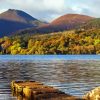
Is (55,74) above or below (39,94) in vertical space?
below

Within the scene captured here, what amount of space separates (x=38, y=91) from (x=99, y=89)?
7.23 metres

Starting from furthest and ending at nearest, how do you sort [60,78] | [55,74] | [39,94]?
[55,74] < [60,78] < [39,94]

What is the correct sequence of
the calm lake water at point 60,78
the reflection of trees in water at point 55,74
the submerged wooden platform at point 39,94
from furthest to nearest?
the reflection of trees in water at point 55,74 → the calm lake water at point 60,78 → the submerged wooden platform at point 39,94

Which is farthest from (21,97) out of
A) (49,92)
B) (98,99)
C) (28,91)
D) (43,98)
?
(98,99)

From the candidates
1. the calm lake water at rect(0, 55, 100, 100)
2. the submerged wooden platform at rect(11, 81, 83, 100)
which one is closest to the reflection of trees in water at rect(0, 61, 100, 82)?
the calm lake water at rect(0, 55, 100, 100)

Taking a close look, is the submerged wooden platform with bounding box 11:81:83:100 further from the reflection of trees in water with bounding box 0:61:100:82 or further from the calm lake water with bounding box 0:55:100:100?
the reflection of trees in water with bounding box 0:61:100:82

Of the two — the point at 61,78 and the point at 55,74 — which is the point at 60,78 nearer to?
the point at 61,78

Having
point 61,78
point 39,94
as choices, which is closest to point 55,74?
point 61,78

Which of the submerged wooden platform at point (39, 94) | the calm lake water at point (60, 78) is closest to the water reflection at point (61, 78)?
the calm lake water at point (60, 78)

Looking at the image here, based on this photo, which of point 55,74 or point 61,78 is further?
point 55,74

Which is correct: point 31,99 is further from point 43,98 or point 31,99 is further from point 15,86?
point 15,86

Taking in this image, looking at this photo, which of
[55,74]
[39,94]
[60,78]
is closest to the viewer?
[39,94]

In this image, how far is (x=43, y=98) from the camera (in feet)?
117

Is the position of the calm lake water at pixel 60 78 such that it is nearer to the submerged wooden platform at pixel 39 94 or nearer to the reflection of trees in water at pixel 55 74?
the reflection of trees in water at pixel 55 74
